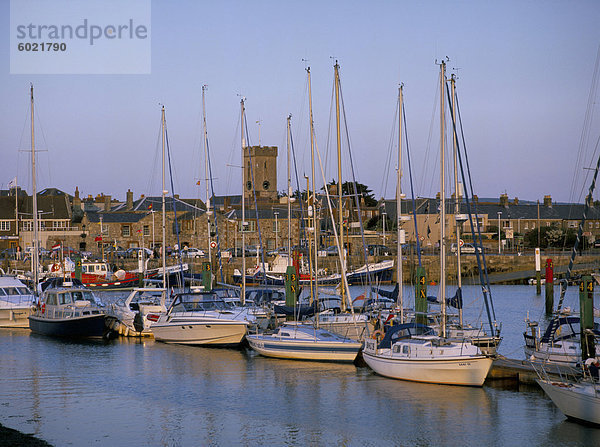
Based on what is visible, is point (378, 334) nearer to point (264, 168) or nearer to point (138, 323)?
point (138, 323)

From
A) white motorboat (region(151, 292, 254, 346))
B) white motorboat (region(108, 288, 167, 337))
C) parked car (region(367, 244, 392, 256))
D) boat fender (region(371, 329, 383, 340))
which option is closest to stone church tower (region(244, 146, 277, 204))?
parked car (region(367, 244, 392, 256))

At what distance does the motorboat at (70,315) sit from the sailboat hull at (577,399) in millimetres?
22852

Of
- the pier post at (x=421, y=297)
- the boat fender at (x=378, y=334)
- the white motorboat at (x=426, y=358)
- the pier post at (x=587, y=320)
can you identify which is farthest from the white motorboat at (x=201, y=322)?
the pier post at (x=587, y=320)

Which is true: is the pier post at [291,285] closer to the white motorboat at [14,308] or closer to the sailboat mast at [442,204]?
the sailboat mast at [442,204]

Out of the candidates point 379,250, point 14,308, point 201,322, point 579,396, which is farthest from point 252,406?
point 379,250

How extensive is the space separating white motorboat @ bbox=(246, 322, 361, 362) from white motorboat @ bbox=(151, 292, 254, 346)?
248 cm

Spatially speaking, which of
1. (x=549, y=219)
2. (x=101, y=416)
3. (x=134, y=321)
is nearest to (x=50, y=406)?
(x=101, y=416)

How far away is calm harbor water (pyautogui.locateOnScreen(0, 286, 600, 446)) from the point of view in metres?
20.5

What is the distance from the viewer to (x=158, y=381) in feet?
91.9

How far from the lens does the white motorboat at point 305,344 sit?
1160 inches

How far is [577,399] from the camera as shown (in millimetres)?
20094

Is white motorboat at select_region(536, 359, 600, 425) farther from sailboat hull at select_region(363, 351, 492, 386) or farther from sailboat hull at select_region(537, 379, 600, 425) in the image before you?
sailboat hull at select_region(363, 351, 492, 386)

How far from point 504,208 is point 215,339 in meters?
83.3

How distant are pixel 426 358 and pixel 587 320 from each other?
4875mm
